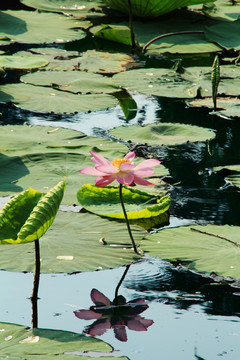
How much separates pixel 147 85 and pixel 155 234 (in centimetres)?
186

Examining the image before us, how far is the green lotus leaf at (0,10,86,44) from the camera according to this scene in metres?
4.66

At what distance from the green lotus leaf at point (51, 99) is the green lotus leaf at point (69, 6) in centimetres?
237

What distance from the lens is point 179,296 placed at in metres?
1.65

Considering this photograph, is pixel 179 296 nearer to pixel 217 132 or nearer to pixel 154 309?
pixel 154 309

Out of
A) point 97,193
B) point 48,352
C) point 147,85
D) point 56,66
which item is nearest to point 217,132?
point 147,85

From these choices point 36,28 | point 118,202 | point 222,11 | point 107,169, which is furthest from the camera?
point 222,11

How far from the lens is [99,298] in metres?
1.61

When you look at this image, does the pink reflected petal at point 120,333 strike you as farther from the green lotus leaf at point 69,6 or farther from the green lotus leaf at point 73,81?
the green lotus leaf at point 69,6

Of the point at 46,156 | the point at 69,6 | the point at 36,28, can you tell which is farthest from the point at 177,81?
the point at 69,6

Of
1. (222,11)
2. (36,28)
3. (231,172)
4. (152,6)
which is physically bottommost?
(231,172)

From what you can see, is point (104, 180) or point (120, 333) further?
point (104, 180)

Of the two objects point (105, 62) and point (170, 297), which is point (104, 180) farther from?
point (105, 62)

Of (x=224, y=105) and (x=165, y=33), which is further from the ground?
(x=165, y=33)

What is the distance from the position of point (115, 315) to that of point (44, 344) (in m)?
0.27
